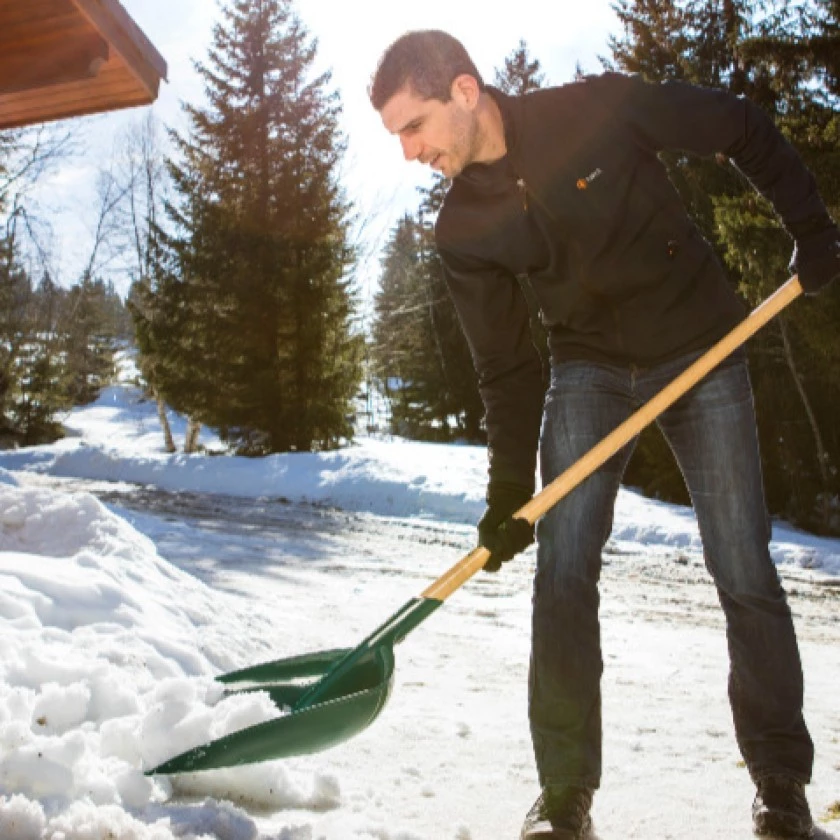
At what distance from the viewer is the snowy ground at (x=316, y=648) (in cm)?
215

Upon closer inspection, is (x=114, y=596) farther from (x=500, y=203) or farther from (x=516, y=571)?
(x=516, y=571)

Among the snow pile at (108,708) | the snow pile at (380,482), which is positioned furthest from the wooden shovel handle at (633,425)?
the snow pile at (380,482)

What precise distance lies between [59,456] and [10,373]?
515 cm

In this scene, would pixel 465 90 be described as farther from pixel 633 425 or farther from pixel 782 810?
pixel 782 810

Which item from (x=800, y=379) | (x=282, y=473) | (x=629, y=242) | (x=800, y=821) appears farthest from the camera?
(x=282, y=473)

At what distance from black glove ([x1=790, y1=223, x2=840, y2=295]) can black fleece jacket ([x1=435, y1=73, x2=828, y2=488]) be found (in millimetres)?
37

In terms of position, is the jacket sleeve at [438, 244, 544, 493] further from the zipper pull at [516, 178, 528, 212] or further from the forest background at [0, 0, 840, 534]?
the forest background at [0, 0, 840, 534]

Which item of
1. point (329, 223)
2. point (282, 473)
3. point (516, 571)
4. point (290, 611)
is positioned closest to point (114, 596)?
point (290, 611)

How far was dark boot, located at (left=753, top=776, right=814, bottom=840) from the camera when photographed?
6.85ft

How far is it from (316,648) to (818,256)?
309 cm

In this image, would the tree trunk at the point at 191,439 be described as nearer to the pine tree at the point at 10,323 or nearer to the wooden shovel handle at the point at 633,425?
the pine tree at the point at 10,323

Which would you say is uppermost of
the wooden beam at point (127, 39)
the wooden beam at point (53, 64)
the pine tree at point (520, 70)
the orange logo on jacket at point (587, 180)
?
the pine tree at point (520, 70)

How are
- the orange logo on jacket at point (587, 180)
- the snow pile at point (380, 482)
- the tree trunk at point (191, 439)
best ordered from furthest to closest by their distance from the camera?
the tree trunk at point (191, 439) → the snow pile at point (380, 482) → the orange logo on jacket at point (587, 180)

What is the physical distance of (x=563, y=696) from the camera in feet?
7.30
